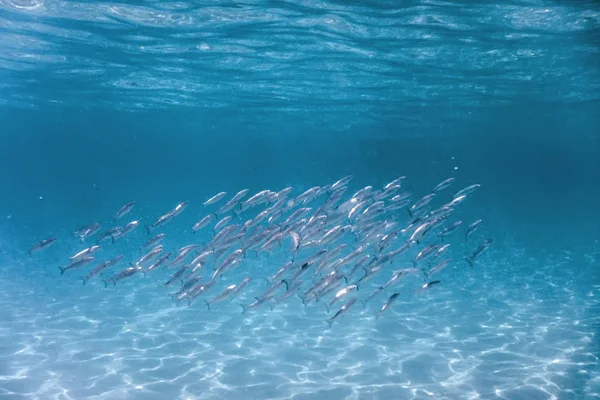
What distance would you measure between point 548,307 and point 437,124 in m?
34.6

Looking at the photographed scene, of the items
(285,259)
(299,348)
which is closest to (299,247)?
(299,348)

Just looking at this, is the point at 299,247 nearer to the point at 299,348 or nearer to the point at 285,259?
the point at 299,348

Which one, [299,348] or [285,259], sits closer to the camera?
[299,348]

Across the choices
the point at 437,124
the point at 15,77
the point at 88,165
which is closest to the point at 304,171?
the point at 88,165

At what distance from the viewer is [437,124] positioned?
46.3 metres

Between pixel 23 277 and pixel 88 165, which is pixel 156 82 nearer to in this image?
pixel 23 277

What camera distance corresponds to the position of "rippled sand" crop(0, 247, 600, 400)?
9070mm

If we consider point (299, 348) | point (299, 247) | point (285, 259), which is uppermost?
point (285, 259)

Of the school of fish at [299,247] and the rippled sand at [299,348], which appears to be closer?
the school of fish at [299,247]

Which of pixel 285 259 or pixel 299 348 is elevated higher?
pixel 285 259

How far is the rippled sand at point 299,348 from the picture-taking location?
907 centimetres

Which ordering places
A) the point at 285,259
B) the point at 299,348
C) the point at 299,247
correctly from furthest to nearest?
1. the point at 285,259
2. the point at 299,348
3. the point at 299,247

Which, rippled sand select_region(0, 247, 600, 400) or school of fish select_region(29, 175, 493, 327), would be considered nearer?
school of fish select_region(29, 175, 493, 327)

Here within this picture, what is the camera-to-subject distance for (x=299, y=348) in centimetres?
1126
